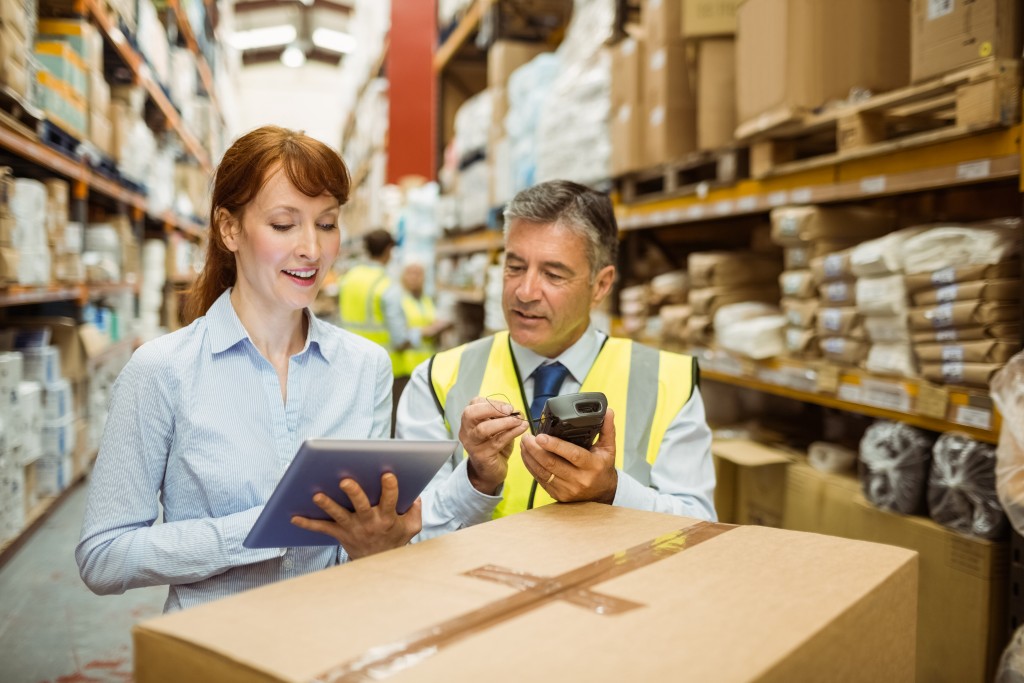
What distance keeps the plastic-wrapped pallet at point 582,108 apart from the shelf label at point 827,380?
63.7 inches

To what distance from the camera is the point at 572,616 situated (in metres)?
0.93

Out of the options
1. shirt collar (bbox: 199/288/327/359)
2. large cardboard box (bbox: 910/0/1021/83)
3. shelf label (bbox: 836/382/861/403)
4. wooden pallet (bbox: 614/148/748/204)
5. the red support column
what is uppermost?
the red support column

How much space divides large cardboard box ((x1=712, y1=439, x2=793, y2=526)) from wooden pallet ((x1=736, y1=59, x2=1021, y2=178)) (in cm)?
104

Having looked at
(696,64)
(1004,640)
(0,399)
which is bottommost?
(1004,640)

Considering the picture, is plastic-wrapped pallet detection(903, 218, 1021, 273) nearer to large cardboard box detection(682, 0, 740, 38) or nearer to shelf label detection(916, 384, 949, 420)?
shelf label detection(916, 384, 949, 420)

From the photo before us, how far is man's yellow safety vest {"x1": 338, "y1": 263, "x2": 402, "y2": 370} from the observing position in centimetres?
603

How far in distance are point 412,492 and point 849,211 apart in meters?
2.22

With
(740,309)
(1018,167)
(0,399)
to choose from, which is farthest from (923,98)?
(0,399)

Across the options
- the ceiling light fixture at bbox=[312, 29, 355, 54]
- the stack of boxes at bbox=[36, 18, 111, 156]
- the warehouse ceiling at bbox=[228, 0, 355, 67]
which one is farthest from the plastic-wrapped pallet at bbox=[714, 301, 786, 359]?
the ceiling light fixture at bbox=[312, 29, 355, 54]

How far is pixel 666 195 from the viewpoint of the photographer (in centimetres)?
359

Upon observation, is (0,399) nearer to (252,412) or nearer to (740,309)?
(252,412)

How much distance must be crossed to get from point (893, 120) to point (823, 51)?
14.1 inches

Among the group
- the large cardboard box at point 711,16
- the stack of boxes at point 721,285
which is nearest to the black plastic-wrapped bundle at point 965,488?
the stack of boxes at point 721,285

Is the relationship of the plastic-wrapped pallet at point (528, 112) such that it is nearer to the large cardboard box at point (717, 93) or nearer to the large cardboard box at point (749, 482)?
the large cardboard box at point (717, 93)
